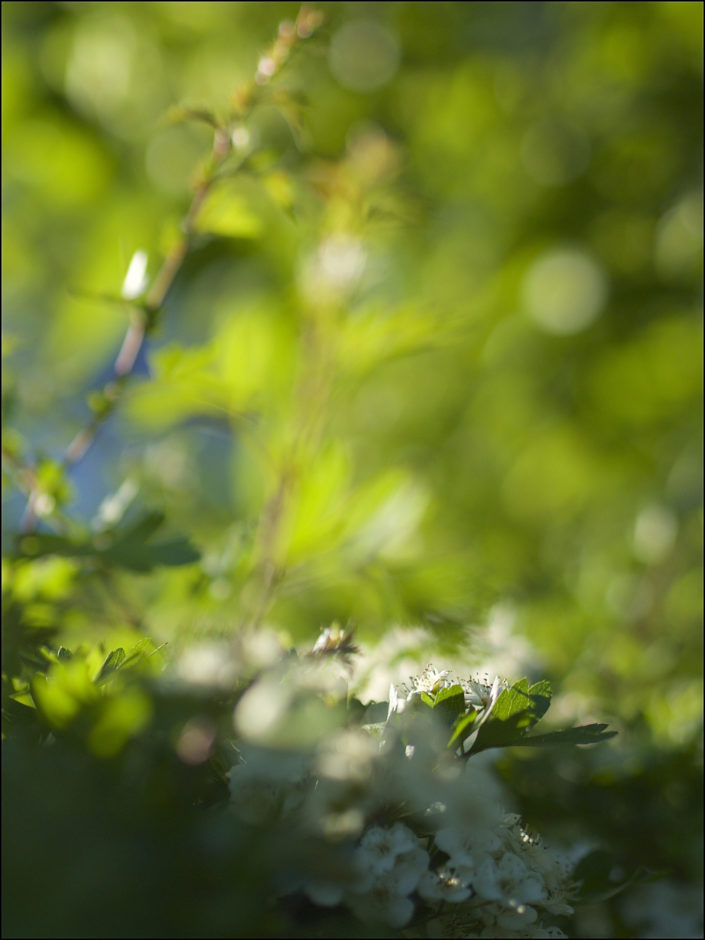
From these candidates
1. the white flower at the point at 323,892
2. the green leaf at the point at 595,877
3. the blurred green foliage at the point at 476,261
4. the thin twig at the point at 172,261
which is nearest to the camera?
the white flower at the point at 323,892

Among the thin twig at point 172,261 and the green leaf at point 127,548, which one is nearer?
the green leaf at point 127,548

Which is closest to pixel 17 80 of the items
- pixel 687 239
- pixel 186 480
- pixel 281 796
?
pixel 186 480

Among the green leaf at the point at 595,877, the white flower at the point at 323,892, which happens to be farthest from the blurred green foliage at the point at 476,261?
the white flower at the point at 323,892

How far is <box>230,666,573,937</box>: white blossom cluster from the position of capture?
1.02ft

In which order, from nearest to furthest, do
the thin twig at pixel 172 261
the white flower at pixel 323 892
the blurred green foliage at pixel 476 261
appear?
1. the white flower at pixel 323 892
2. the thin twig at pixel 172 261
3. the blurred green foliage at pixel 476 261

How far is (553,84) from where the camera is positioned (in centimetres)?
161

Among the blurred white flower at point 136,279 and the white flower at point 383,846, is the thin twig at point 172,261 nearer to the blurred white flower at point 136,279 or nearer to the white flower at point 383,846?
the blurred white flower at point 136,279

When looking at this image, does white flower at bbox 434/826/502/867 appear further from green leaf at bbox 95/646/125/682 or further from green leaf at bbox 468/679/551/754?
green leaf at bbox 95/646/125/682

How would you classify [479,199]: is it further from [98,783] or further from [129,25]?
[98,783]

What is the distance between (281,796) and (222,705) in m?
0.07

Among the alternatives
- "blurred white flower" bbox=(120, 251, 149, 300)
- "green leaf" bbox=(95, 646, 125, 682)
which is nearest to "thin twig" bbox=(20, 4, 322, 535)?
"blurred white flower" bbox=(120, 251, 149, 300)

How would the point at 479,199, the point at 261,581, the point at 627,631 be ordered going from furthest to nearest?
the point at 479,199, the point at 627,631, the point at 261,581

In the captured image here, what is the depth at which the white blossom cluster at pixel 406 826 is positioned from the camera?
1.02 ft

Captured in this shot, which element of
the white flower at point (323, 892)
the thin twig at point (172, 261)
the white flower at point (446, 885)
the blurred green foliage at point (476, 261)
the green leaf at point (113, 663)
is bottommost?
the blurred green foliage at point (476, 261)
